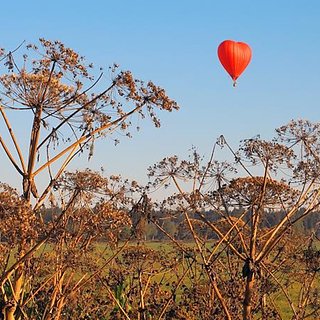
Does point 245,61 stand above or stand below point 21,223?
above

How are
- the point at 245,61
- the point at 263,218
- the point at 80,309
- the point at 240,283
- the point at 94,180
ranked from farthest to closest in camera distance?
the point at 245,61 < the point at 80,309 < the point at 240,283 < the point at 263,218 < the point at 94,180

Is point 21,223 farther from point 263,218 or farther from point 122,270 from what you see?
point 122,270

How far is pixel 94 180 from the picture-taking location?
9.05 m

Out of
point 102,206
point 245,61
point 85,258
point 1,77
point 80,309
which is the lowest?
point 80,309

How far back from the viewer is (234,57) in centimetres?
1855

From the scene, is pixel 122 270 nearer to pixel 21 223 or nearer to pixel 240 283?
pixel 240 283

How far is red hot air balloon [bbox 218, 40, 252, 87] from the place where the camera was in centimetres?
1850

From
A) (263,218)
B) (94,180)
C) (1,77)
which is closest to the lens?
(1,77)

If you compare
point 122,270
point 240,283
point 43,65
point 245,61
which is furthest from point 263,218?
point 245,61

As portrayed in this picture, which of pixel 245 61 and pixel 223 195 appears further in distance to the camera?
pixel 245 61

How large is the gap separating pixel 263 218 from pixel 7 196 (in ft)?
20.7

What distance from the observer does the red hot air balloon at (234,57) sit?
728 inches

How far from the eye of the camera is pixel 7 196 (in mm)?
7668

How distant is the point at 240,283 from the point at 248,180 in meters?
3.98
